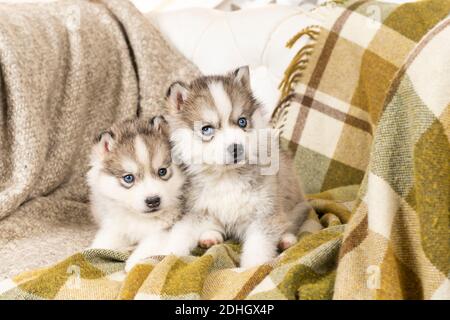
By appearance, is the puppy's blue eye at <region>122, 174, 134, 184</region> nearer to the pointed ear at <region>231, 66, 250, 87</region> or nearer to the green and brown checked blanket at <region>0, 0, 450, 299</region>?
the green and brown checked blanket at <region>0, 0, 450, 299</region>

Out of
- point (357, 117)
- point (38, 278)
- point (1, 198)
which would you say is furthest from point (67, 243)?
point (357, 117)

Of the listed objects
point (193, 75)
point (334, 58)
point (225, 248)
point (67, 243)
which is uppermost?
point (334, 58)

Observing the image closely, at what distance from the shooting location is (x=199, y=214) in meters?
1.58

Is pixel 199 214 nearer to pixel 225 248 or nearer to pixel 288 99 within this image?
pixel 225 248

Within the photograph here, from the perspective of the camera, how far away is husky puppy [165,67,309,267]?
149cm

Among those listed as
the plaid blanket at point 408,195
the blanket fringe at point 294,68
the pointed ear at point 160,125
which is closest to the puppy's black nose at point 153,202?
the pointed ear at point 160,125

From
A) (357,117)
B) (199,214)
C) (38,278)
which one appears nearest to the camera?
(38,278)

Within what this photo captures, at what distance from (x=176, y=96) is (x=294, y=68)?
2.31ft

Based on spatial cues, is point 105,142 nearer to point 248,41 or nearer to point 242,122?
point 242,122

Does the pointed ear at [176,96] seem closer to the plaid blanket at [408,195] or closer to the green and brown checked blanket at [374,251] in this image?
the green and brown checked blanket at [374,251]

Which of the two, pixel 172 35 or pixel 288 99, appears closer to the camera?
pixel 288 99

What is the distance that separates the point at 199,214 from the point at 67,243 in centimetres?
45

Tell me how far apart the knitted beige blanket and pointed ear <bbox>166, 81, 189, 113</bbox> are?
0.52 meters

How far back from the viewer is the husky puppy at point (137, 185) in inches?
61.3
